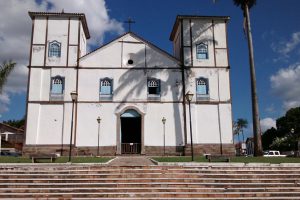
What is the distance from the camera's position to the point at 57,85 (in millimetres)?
27422

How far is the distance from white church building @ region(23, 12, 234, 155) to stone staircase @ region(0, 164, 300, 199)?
11.1 metres

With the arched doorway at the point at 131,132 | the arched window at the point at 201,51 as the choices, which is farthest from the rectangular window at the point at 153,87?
the arched window at the point at 201,51

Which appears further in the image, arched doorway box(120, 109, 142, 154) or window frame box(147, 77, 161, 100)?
window frame box(147, 77, 161, 100)

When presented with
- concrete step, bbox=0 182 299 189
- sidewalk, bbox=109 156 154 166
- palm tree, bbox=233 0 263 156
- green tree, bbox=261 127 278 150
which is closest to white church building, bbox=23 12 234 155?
palm tree, bbox=233 0 263 156

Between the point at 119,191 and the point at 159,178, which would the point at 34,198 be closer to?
the point at 119,191

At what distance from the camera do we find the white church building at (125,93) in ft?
87.6

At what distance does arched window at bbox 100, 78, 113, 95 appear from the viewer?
27641 mm

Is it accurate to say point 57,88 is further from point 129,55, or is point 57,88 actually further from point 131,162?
point 131,162

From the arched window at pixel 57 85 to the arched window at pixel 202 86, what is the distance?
1049 cm

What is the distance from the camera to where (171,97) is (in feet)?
91.1

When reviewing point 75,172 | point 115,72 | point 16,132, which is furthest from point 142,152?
point 16,132

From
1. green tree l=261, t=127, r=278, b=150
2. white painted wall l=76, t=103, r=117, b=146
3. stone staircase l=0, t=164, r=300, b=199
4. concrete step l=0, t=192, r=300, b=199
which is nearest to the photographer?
concrete step l=0, t=192, r=300, b=199

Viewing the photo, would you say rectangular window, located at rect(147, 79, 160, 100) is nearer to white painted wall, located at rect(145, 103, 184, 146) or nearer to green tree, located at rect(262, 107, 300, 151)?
white painted wall, located at rect(145, 103, 184, 146)

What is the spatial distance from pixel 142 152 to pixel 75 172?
40.5ft
